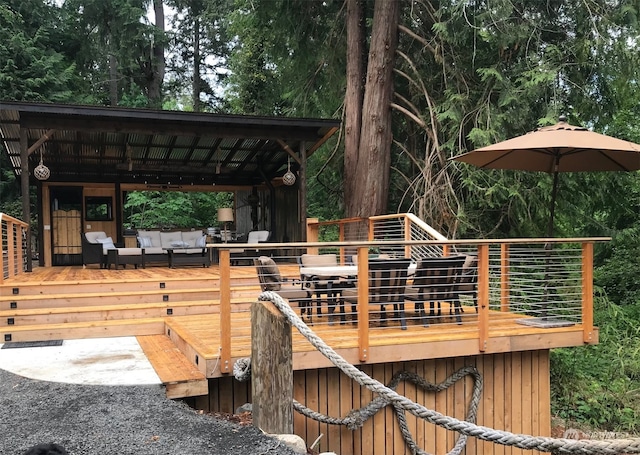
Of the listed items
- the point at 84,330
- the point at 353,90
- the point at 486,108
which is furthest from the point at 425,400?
the point at 353,90

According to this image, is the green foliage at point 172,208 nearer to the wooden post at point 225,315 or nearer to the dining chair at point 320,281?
the dining chair at point 320,281

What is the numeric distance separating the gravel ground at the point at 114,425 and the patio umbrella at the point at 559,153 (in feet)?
11.7

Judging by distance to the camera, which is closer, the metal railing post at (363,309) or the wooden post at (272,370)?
the wooden post at (272,370)

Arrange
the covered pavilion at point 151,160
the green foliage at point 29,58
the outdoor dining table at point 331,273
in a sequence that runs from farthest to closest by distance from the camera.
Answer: the green foliage at point 29,58, the covered pavilion at point 151,160, the outdoor dining table at point 331,273

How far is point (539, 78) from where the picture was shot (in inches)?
328

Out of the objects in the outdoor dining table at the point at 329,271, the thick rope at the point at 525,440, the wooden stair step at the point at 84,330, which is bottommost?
the wooden stair step at the point at 84,330

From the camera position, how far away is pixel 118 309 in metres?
5.79

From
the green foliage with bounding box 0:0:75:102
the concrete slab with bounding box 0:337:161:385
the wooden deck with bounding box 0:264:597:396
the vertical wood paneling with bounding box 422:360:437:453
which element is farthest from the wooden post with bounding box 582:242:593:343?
the green foliage with bounding box 0:0:75:102

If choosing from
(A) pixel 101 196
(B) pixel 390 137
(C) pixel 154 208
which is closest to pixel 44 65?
(C) pixel 154 208

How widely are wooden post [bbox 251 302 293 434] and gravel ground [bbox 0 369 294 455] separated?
12 cm

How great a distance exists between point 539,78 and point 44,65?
14858mm

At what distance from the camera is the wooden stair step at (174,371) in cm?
368

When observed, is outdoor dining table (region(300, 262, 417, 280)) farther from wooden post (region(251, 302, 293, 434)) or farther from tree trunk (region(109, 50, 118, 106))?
tree trunk (region(109, 50, 118, 106))

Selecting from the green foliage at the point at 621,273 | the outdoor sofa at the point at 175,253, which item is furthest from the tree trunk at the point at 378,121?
the green foliage at the point at 621,273
